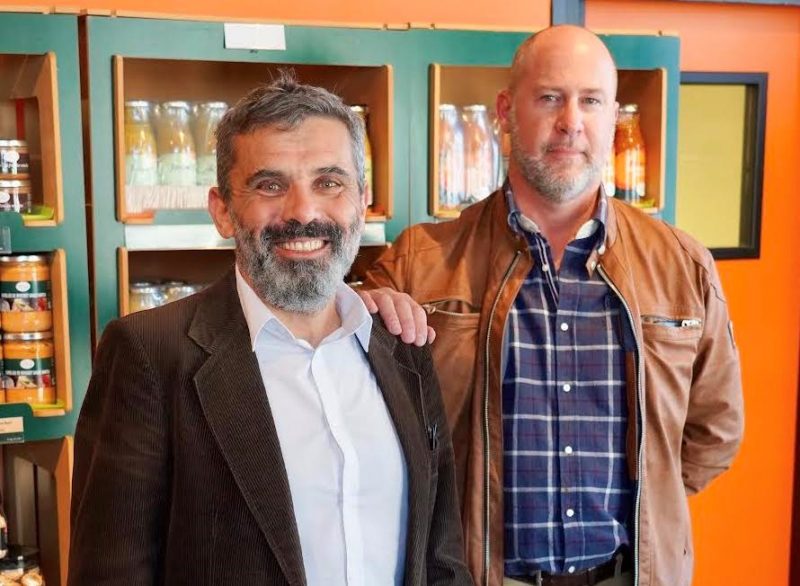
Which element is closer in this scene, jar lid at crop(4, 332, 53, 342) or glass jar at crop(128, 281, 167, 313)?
jar lid at crop(4, 332, 53, 342)

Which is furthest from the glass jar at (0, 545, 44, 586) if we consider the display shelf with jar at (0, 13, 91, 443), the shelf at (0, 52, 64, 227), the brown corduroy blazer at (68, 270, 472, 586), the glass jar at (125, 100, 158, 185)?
the brown corduroy blazer at (68, 270, 472, 586)

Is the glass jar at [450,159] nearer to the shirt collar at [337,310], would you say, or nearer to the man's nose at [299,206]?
the shirt collar at [337,310]

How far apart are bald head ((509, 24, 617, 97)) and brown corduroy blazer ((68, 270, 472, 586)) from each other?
3.01ft

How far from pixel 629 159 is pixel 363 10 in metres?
0.93

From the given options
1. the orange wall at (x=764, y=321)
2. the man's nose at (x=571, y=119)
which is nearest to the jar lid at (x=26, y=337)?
the man's nose at (x=571, y=119)

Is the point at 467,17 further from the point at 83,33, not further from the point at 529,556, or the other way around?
the point at 529,556

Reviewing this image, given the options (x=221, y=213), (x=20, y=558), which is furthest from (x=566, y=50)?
(x=20, y=558)

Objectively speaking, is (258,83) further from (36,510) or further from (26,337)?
(36,510)

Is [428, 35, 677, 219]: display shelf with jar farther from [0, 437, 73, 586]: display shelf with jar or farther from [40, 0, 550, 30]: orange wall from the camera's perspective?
[0, 437, 73, 586]: display shelf with jar

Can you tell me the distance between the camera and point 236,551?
1.46 meters

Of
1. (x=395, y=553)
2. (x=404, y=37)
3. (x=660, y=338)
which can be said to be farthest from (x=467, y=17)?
(x=395, y=553)

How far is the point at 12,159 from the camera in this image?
2.43 meters

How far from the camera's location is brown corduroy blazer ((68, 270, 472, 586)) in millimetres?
1450

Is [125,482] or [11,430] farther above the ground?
[125,482]
